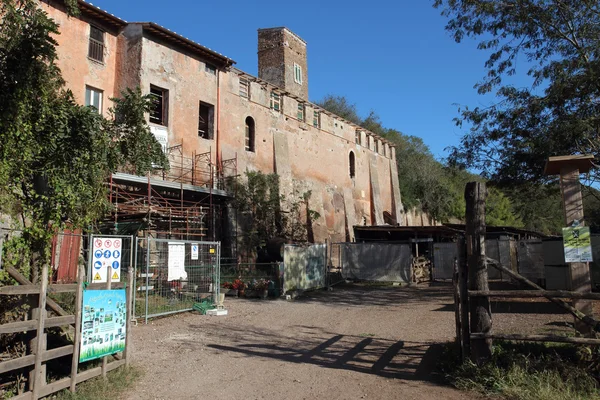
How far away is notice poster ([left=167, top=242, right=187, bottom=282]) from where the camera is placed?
39.1 feet

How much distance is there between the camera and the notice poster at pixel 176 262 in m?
11.9

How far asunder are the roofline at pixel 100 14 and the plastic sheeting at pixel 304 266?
1355 centimetres

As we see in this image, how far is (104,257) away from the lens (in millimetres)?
9984

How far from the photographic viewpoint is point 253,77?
27281mm

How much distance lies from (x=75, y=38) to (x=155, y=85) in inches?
150

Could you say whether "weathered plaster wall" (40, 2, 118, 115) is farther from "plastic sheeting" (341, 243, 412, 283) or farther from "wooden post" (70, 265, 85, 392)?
"wooden post" (70, 265, 85, 392)

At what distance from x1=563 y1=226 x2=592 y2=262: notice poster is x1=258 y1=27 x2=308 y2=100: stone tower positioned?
27.6 m

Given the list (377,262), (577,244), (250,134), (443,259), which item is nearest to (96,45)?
(250,134)

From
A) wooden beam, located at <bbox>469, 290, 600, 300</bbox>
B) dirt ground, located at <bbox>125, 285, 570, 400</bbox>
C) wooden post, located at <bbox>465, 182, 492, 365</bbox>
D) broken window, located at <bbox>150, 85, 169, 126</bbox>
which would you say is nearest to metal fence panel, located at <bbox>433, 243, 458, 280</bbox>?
dirt ground, located at <bbox>125, 285, 570, 400</bbox>

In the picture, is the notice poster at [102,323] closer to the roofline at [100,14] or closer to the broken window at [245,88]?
the roofline at [100,14]

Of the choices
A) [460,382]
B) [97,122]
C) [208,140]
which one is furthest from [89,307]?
[208,140]

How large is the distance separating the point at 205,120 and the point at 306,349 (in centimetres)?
1842

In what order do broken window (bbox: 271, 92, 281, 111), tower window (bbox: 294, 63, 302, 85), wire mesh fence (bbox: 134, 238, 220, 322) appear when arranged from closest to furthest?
wire mesh fence (bbox: 134, 238, 220, 322), broken window (bbox: 271, 92, 281, 111), tower window (bbox: 294, 63, 302, 85)

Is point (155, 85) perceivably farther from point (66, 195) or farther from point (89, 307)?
point (89, 307)
